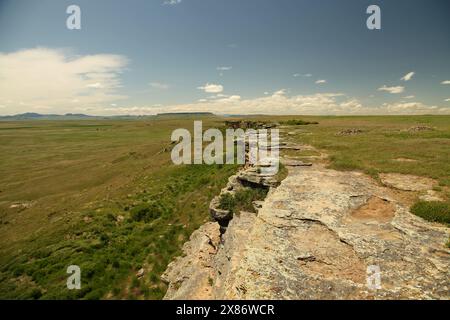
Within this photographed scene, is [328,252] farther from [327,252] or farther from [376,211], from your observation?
[376,211]

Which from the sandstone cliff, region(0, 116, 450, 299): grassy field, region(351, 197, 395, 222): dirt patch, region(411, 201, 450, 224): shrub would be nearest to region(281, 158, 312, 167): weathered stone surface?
region(0, 116, 450, 299): grassy field

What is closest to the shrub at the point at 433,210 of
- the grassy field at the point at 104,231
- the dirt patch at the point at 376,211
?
the dirt patch at the point at 376,211

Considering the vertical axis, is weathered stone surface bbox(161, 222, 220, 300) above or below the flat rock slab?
below

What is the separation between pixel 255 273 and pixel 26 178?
63635mm

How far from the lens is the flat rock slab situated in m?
14.4

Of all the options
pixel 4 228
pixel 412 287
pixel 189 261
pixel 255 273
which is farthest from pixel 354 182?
pixel 4 228

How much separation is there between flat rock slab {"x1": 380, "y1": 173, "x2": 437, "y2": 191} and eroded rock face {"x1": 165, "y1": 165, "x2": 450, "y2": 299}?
120 cm

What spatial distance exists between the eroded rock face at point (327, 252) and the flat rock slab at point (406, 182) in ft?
3.92

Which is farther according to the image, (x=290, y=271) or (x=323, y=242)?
(x=323, y=242)

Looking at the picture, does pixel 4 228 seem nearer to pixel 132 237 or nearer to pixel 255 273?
pixel 132 237

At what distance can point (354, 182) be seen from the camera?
15586mm

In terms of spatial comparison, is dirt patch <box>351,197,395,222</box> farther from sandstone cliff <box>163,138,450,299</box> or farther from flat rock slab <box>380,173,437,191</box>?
flat rock slab <box>380,173,437,191</box>
